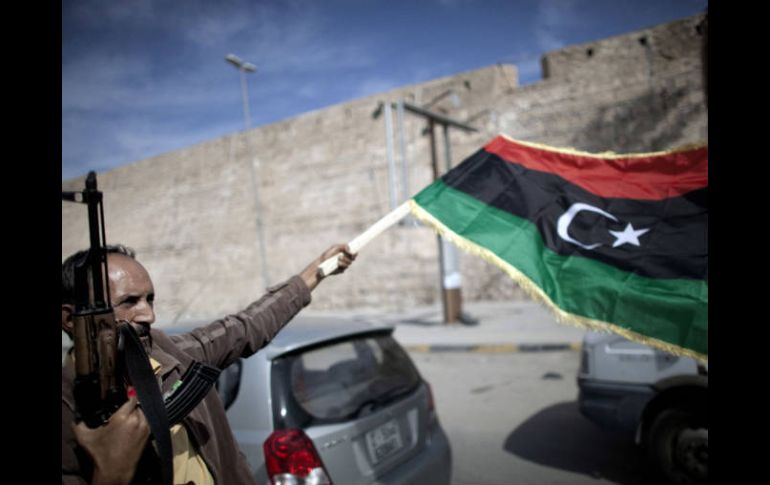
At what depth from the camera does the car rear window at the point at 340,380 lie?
2.42 meters

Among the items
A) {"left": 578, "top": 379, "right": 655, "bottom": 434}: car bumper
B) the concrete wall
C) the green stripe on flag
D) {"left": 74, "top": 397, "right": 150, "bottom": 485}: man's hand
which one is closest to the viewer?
{"left": 74, "top": 397, "right": 150, "bottom": 485}: man's hand

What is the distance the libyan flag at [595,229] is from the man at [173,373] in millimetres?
913

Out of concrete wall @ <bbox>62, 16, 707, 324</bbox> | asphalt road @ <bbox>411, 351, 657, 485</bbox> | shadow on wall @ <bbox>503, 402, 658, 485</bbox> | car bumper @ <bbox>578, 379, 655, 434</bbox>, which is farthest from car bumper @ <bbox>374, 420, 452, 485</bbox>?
concrete wall @ <bbox>62, 16, 707, 324</bbox>

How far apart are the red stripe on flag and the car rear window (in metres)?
1.45

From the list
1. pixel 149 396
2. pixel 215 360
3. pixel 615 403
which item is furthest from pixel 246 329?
pixel 615 403

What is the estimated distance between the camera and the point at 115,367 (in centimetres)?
106

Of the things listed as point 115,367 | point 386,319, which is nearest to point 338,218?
point 386,319

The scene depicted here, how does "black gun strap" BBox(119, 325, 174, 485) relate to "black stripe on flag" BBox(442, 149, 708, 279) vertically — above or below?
below

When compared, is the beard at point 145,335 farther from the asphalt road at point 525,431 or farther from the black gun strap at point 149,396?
the asphalt road at point 525,431

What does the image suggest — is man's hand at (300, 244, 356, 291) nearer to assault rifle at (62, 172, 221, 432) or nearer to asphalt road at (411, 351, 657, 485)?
assault rifle at (62, 172, 221, 432)

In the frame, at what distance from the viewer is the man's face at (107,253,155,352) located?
4.67 feet

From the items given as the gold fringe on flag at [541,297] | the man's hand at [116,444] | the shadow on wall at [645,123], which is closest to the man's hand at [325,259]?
the gold fringe on flag at [541,297]

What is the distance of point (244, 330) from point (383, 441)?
3.70 feet

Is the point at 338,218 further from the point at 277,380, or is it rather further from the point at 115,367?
the point at 115,367
